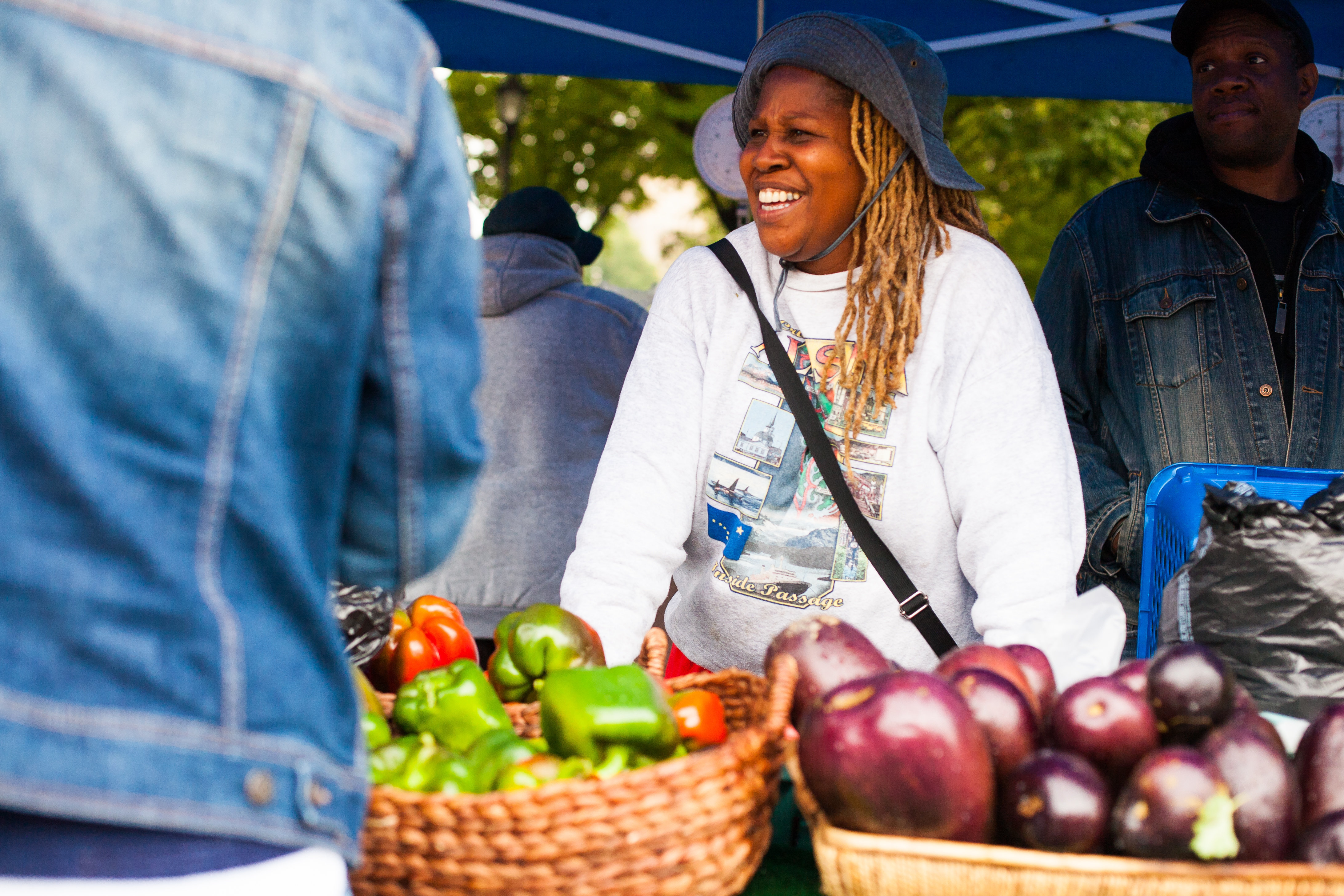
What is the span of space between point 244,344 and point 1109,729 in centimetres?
103

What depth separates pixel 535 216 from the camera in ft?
13.5

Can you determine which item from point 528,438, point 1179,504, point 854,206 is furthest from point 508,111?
point 1179,504

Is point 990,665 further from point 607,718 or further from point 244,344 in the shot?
point 244,344

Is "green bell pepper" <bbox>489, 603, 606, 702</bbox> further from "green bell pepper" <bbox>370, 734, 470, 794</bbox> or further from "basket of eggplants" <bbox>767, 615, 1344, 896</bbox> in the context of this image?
"basket of eggplants" <bbox>767, 615, 1344, 896</bbox>

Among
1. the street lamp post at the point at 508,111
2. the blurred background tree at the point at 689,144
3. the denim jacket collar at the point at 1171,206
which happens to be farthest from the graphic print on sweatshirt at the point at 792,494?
the street lamp post at the point at 508,111

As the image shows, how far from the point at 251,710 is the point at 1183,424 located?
3061 mm

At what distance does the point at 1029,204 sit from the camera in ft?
33.2

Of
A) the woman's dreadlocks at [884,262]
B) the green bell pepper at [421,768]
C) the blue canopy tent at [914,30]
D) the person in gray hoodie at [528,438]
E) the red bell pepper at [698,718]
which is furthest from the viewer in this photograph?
the blue canopy tent at [914,30]

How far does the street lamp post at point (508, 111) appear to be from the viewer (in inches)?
398

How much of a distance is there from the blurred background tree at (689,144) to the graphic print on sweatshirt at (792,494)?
20.2 feet

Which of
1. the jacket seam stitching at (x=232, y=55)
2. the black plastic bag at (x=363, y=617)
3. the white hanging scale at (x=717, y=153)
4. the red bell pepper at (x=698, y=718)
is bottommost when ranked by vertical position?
the red bell pepper at (x=698, y=718)

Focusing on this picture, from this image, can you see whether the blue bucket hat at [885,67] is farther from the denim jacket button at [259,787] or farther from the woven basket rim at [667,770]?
the denim jacket button at [259,787]

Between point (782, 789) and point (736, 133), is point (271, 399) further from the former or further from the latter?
point (736, 133)

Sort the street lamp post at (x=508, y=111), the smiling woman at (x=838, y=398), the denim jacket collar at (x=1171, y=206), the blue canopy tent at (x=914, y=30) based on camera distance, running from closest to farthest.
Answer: the smiling woman at (x=838, y=398) < the denim jacket collar at (x=1171, y=206) < the blue canopy tent at (x=914, y=30) < the street lamp post at (x=508, y=111)
